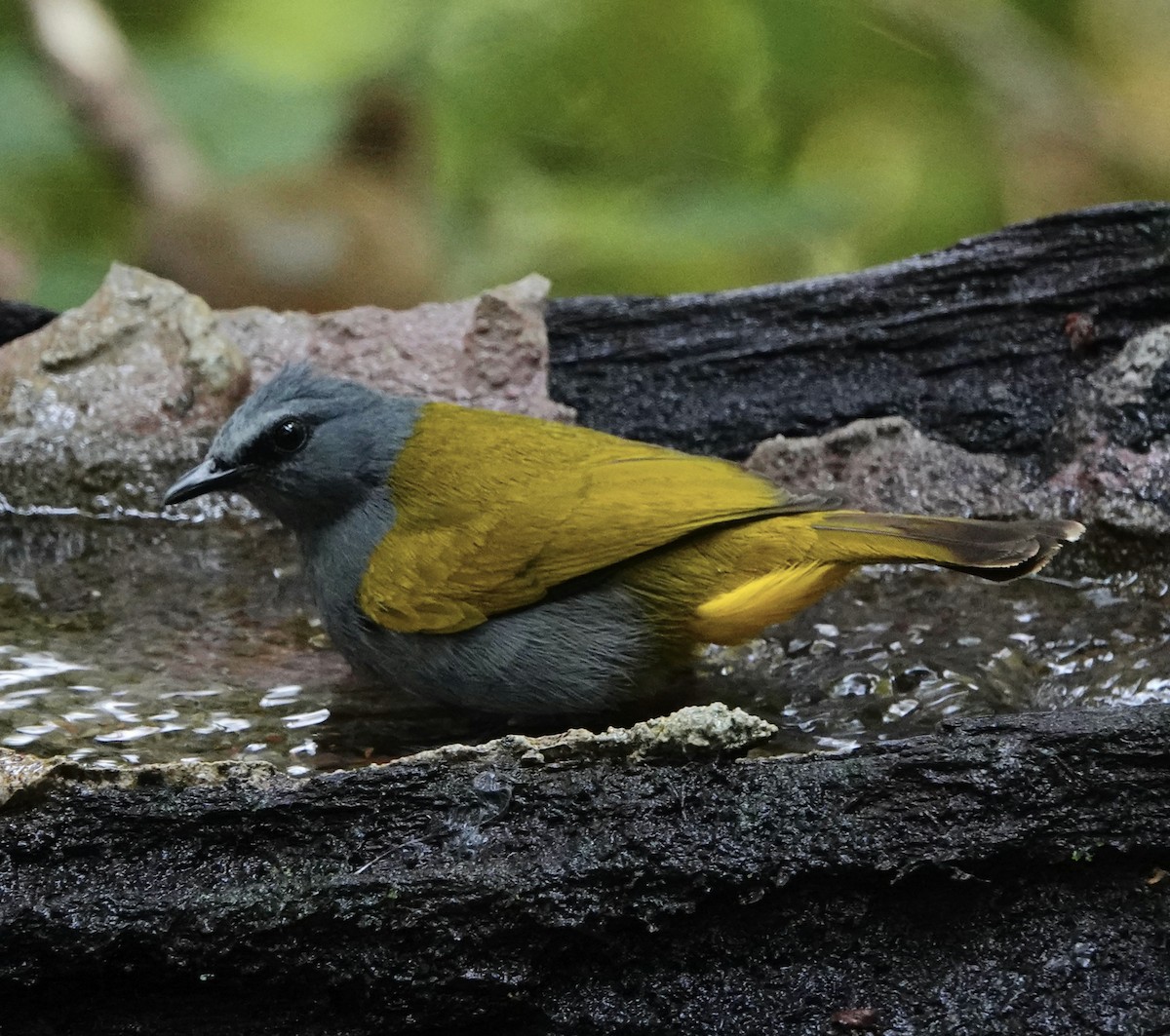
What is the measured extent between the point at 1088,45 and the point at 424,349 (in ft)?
15.4

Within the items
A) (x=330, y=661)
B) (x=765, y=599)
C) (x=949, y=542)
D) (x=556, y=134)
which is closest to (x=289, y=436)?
(x=330, y=661)

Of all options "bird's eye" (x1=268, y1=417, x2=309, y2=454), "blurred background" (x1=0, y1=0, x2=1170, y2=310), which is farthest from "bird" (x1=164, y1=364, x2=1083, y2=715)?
"blurred background" (x1=0, y1=0, x2=1170, y2=310)

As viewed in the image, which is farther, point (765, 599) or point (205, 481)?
point (205, 481)

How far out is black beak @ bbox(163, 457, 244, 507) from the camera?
11.4 ft

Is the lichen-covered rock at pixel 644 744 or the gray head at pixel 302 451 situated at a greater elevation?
the gray head at pixel 302 451

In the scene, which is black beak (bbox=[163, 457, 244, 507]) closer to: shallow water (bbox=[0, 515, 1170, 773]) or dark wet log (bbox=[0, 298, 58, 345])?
shallow water (bbox=[0, 515, 1170, 773])

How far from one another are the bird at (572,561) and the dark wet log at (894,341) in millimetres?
1122

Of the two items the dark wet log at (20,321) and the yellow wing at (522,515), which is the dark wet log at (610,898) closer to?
the yellow wing at (522,515)

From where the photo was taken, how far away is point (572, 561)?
3.26 meters

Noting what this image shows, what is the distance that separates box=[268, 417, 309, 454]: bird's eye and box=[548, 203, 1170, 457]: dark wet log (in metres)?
1.29

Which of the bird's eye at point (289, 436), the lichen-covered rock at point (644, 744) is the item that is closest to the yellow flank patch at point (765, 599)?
the lichen-covered rock at point (644, 744)

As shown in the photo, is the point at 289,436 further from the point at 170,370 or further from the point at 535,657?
the point at 170,370

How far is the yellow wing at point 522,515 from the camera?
3264 millimetres

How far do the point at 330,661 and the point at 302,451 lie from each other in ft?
1.91
